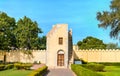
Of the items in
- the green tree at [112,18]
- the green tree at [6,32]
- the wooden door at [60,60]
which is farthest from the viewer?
the green tree at [6,32]

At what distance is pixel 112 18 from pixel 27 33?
968 inches

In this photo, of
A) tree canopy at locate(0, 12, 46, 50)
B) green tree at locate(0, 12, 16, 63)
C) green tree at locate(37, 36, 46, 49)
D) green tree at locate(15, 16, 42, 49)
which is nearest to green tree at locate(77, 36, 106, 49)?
green tree at locate(37, 36, 46, 49)

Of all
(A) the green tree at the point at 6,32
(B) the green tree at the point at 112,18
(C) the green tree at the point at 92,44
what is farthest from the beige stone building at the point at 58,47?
(C) the green tree at the point at 92,44

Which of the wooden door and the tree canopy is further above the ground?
the tree canopy

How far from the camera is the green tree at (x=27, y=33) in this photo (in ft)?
200

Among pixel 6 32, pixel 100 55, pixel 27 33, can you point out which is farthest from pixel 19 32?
pixel 100 55

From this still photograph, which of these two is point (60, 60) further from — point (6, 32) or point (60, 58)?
point (6, 32)

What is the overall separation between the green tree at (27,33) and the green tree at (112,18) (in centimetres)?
2252

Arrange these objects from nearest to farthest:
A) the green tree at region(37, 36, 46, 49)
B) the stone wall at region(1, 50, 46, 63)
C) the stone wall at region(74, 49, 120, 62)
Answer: the stone wall at region(1, 50, 46, 63), the stone wall at region(74, 49, 120, 62), the green tree at region(37, 36, 46, 49)

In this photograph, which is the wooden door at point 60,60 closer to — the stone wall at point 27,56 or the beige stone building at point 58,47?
the beige stone building at point 58,47

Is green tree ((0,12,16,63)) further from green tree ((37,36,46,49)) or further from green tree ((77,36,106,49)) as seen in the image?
green tree ((77,36,106,49))

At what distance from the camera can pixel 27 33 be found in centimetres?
6116

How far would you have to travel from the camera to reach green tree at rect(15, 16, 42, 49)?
200 feet

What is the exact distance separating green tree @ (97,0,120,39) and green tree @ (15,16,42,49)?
22.5m
